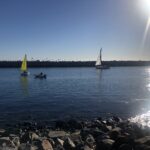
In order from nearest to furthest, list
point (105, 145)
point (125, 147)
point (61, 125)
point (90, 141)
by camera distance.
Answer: point (125, 147) → point (105, 145) → point (90, 141) → point (61, 125)

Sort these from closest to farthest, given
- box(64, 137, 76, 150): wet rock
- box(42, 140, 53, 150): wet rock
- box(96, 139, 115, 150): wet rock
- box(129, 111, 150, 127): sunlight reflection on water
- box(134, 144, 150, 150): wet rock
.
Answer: box(134, 144, 150, 150): wet rock, box(96, 139, 115, 150): wet rock, box(42, 140, 53, 150): wet rock, box(64, 137, 76, 150): wet rock, box(129, 111, 150, 127): sunlight reflection on water

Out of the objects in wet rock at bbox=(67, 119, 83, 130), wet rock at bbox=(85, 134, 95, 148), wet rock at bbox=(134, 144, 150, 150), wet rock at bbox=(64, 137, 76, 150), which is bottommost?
wet rock at bbox=(67, 119, 83, 130)

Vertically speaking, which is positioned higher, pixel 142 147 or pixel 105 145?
pixel 142 147

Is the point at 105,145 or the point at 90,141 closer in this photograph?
the point at 105,145

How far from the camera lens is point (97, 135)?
933 inches

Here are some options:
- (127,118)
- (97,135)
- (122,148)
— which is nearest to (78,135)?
(97,135)

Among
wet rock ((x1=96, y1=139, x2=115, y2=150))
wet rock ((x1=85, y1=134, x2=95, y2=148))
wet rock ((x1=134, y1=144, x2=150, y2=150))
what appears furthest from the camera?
wet rock ((x1=85, y1=134, x2=95, y2=148))

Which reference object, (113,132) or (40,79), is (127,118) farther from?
(40,79)

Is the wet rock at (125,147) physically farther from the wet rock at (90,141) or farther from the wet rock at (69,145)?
the wet rock at (69,145)

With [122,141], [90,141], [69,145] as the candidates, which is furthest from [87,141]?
[122,141]

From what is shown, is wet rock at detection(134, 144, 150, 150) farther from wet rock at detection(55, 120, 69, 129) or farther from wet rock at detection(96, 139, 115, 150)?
wet rock at detection(55, 120, 69, 129)

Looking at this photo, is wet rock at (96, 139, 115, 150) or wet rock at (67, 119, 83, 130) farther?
wet rock at (67, 119, 83, 130)

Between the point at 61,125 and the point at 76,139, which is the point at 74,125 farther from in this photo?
the point at 76,139

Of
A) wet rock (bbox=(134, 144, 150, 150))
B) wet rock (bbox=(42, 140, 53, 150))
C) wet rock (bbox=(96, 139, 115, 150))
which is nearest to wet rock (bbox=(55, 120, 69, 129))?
wet rock (bbox=(42, 140, 53, 150))
